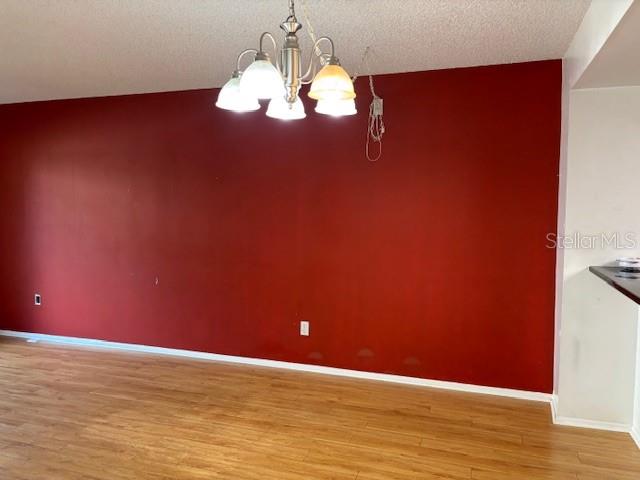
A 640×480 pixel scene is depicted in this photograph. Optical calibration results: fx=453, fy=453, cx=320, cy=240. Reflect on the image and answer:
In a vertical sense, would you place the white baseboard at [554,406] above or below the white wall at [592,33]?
below

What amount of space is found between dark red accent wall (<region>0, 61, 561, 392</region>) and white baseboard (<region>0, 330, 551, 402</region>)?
54 mm

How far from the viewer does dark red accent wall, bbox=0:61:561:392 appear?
3.19 m

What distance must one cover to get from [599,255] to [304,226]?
6.71 feet

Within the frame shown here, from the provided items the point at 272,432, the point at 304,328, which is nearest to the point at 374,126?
the point at 304,328

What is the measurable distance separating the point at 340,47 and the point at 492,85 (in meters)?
1.13

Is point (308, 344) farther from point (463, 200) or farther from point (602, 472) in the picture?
point (602, 472)

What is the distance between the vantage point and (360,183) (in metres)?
3.50

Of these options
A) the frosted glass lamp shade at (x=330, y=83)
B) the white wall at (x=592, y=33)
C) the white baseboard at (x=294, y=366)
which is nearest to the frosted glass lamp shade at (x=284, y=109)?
the frosted glass lamp shade at (x=330, y=83)

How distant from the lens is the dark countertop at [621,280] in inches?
69.7

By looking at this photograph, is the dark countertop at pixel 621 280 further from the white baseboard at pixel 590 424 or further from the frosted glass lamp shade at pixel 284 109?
the frosted glass lamp shade at pixel 284 109

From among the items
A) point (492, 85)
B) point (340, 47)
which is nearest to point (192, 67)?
point (340, 47)

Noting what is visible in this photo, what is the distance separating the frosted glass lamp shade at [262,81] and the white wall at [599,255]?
2006 millimetres

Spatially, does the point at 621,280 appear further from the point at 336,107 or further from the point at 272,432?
the point at 272,432

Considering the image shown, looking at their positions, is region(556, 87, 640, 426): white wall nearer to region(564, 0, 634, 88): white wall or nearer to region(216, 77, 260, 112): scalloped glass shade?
region(564, 0, 634, 88): white wall
